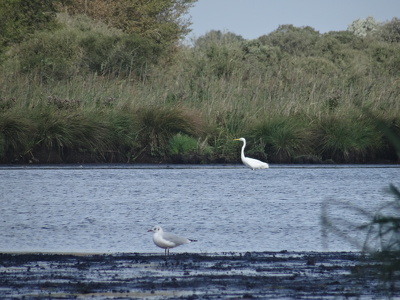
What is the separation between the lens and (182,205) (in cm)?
1413

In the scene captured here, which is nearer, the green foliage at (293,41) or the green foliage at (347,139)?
the green foliage at (347,139)

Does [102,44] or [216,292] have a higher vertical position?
[102,44]

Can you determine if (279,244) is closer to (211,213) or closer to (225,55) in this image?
(211,213)

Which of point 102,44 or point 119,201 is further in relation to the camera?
point 102,44

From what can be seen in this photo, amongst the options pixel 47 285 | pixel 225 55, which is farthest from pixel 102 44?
pixel 47 285

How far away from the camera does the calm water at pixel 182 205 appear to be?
10.1 m

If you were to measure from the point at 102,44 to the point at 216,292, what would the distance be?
27.7 meters

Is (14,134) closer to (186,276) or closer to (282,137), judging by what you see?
(282,137)

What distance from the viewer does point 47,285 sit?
684 centimetres

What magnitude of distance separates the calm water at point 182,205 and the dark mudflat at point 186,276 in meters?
0.87

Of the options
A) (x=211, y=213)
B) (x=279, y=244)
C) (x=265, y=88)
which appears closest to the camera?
(x=279, y=244)

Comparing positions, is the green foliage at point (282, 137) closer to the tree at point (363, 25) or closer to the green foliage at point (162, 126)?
the green foliage at point (162, 126)

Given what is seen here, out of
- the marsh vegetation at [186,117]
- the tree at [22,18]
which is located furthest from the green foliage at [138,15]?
the marsh vegetation at [186,117]

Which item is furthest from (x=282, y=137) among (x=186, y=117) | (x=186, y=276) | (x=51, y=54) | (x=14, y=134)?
(x=186, y=276)
